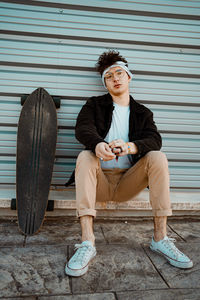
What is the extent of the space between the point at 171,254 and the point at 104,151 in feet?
3.42

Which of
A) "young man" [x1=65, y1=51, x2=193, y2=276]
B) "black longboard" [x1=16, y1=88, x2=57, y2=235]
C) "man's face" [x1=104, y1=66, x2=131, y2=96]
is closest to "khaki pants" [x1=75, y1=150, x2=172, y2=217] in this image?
"young man" [x1=65, y1=51, x2=193, y2=276]

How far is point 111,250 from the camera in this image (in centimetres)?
229

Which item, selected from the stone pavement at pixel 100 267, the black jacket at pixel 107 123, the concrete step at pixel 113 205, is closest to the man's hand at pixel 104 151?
the black jacket at pixel 107 123

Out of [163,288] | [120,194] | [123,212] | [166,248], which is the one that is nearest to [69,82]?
[120,194]

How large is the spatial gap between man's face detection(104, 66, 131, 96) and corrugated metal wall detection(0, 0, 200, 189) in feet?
1.22

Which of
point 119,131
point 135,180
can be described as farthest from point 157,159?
point 119,131

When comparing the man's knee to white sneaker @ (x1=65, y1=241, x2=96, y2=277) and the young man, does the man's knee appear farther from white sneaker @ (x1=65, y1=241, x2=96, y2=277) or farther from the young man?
white sneaker @ (x1=65, y1=241, x2=96, y2=277)

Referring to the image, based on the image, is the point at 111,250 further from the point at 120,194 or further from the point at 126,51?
the point at 126,51

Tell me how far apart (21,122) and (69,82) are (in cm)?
78

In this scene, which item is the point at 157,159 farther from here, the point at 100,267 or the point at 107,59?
the point at 107,59

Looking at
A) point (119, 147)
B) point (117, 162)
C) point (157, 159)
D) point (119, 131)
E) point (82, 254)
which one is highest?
point (119, 131)

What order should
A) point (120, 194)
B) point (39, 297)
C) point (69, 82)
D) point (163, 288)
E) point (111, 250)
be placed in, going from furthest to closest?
point (69, 82), point (120, 194), point (111, 250), point (163, 288), point (39, 297)

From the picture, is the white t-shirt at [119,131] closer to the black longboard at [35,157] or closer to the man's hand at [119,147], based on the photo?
the man's hand at [119,147]

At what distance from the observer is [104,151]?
2.14 m
